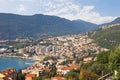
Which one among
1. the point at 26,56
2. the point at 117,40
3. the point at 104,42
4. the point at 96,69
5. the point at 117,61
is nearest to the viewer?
the point at 117,61

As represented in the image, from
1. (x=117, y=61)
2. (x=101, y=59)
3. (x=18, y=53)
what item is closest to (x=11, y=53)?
(x=18, y=53)

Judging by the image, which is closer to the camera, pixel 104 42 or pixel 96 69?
pixel 96 69

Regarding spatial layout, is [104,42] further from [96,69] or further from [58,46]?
[96,69]

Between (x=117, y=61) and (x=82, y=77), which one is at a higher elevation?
(x=117, y=61)

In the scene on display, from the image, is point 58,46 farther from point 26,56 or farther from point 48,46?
point 26,56

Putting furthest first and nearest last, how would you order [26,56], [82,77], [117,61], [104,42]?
[26,56] → [104,42] → [82,77] → [117,61]

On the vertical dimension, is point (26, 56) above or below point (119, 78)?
below

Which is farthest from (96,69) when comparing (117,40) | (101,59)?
(117,40)

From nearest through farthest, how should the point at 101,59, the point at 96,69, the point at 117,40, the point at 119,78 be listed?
the point at 119,78
the point at 96,69
the point at 101,59
the point at 117,40

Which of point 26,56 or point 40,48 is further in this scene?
point 40,48
